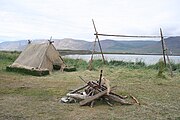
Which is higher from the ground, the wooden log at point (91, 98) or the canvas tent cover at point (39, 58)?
the canvas tent cover at point (39, 58)

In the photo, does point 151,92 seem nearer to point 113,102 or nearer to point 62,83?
point 113,102

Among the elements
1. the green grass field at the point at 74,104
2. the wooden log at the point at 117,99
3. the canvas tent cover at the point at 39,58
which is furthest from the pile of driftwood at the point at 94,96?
the canvas tent cover at the point at 39,58

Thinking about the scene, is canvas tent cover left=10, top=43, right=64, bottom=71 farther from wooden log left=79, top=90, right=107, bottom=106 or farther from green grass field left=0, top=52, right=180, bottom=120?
wooden log left=79, top=90, right=107, bottom=106

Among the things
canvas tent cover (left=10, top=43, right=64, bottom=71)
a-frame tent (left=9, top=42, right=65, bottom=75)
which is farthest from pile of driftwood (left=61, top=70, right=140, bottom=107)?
canvas tent cover (left=10, top=43, right=64, bottom=71)

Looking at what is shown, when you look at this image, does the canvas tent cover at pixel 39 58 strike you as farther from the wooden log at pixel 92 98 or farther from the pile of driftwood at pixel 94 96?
the wooden log at pixel 92 98

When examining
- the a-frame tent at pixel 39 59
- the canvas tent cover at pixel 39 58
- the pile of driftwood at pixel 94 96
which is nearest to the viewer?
the pile of driftwood at pixel 94 96

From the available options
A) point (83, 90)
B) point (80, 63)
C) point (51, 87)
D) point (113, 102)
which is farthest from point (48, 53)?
point (113, 102)

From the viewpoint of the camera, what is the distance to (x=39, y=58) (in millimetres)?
15875

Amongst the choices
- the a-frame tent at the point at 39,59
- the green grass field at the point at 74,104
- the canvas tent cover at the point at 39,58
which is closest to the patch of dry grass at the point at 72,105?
the green grass field at the point at 74,104

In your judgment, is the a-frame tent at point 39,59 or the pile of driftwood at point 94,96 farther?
the a-frame tent at point 39,59

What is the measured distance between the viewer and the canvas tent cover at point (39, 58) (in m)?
15.5

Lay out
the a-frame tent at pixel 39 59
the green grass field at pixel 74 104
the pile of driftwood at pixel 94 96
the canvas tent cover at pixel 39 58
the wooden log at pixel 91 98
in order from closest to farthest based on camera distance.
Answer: the green grass field at pixel 74 104 → the wooden log at pixel 91 98 → the pile of driftwood at pixel 94 96 → the a-frame tent at pixel 39 59 → the canvas tent cover at pixel 39 58

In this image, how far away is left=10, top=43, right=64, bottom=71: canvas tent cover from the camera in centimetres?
1554

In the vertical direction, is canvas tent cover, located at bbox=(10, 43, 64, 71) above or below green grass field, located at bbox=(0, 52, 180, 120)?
above
